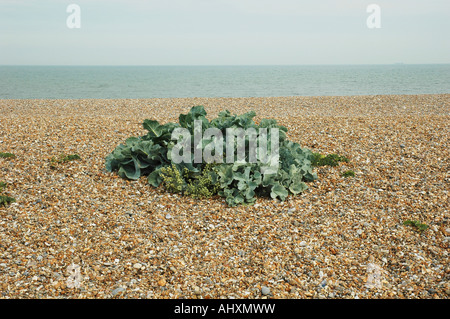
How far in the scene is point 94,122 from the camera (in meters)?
10.6

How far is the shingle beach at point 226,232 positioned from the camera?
4301 mm

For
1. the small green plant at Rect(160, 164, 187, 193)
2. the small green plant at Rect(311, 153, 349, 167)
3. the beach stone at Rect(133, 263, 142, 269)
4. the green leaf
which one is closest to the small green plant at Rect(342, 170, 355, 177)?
the small green plant at Rect(311, 153, 349, 167)

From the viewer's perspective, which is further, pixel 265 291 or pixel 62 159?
pixel 62 159

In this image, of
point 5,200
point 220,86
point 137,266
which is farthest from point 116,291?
point 220,86

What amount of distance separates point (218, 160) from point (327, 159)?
101 inches

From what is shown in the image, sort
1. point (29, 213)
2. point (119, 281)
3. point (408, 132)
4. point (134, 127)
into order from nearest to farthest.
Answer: point (119, 281) → point (29, 213) → point (408, 132) → point (134, 127)

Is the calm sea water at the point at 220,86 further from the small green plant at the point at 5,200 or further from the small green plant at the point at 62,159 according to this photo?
the small green plant at the point at 5,200

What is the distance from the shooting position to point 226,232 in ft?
17.6

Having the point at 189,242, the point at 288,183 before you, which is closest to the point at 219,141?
the point at 288,183

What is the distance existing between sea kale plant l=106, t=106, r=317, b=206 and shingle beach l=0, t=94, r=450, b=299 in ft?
0.85

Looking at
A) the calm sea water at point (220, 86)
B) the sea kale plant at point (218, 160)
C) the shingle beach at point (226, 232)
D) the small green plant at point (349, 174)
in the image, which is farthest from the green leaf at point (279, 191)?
the calm sea water at point (220, 86)

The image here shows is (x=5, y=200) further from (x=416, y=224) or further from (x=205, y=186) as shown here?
(x=416, y=224)
